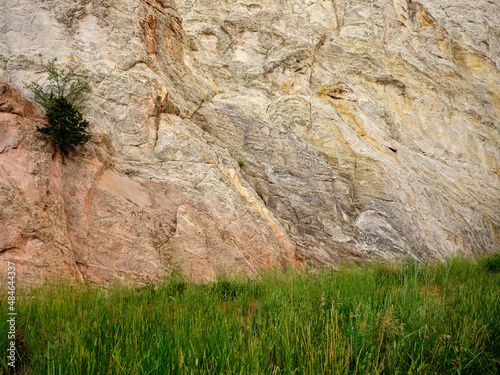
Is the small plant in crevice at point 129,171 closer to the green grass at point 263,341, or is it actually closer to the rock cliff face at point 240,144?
the rock cliff face at point 240,144

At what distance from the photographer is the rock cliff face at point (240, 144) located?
6684 millimetres

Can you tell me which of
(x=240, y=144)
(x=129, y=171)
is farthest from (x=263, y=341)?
(x=240, y=144)

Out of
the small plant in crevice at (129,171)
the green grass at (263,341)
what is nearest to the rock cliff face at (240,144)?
the small plant in crevice at (129,171)

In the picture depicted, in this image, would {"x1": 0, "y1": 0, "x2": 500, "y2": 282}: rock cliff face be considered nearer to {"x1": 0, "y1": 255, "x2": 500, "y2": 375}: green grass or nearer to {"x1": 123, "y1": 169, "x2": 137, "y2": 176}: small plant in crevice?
{"x1": 123, "y1": 169, "x2": 137, "y2": 176}: small plant in crevice

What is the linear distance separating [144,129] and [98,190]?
10.6 ft

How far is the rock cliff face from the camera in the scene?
21.9 feet

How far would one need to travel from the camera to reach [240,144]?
13.1 meters

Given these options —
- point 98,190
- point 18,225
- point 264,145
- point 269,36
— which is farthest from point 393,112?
point 18,225

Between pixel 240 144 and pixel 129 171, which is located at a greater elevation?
pixel 240 144

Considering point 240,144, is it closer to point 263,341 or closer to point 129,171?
point 129,171

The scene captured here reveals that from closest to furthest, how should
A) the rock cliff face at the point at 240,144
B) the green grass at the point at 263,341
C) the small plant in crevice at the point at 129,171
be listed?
the green grass at the point at 263,341, the rock cliff face at the point at 240,144, the small plant in crevice at the point at 129,171

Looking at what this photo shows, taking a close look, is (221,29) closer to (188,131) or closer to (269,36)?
(269,36)

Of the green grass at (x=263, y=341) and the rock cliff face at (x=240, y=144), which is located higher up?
the rock cliff face at (x=240, y=144)

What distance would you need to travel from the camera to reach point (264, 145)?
43.7 ft
